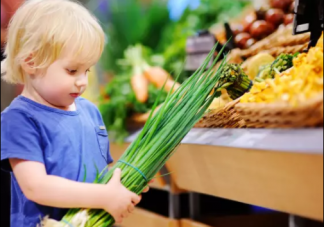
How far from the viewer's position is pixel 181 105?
1556mm

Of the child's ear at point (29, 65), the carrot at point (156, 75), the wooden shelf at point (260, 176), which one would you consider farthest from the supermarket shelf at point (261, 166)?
the carrot at point (156, 75)

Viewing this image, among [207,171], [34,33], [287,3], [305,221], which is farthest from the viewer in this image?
[287,3]

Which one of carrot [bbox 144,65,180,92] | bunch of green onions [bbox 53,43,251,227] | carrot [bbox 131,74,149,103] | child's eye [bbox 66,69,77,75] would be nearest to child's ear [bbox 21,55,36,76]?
child's eye [bbox 66,69,77,75]

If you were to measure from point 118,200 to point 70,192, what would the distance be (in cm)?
14

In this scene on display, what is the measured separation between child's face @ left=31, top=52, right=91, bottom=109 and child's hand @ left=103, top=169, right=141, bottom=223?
1.01 ft

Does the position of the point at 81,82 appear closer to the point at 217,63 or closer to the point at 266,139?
the point at 266,139

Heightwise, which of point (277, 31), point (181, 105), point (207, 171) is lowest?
point (207, 171)

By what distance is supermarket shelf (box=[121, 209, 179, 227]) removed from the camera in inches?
88.4

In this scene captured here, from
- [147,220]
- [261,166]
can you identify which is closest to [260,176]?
[261,166]

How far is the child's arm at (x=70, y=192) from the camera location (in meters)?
1.39

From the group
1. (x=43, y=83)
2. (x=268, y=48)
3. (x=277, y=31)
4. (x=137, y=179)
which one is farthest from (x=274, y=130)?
(x=277, y=31)

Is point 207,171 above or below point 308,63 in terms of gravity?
below

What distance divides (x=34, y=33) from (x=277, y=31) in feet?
4.14

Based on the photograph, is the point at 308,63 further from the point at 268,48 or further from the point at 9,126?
the point at 9,126
